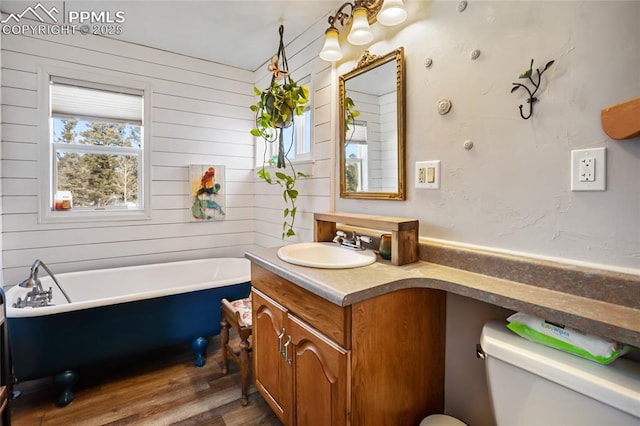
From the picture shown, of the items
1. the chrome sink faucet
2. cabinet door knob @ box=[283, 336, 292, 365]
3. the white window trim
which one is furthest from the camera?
the white window trim

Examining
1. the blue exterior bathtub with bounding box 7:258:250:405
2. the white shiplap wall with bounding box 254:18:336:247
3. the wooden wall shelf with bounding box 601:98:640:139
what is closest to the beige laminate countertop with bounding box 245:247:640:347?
the wooden wall shelf with bounding box 601:98:640:139

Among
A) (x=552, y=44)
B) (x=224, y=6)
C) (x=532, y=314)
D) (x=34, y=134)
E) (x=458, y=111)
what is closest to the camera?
(x=532, y=314)

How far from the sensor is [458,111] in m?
1.35

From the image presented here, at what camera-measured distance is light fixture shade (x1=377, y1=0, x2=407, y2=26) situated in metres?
1.48

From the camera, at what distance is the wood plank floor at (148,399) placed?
5.53ft

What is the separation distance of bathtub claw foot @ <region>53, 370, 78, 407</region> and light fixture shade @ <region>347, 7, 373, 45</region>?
98.9 inches

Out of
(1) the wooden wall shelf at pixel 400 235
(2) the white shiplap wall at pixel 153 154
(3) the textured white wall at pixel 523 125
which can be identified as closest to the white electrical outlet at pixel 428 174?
(3) the textured white wall at pixel 523 125

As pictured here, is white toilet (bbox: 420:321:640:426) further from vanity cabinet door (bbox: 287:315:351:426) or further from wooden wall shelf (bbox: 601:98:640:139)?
wooden wall shelf (bbox: 601:98:640:139)

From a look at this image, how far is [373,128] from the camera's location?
176 centimetres

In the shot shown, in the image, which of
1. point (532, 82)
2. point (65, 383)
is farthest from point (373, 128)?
point (65, 383)

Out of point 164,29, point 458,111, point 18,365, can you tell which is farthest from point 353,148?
point 18,365

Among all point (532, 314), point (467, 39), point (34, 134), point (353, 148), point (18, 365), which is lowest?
point (18, 365)

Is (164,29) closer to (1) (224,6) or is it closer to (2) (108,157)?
(1) (224,6)

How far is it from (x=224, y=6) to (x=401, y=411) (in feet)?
8.29
